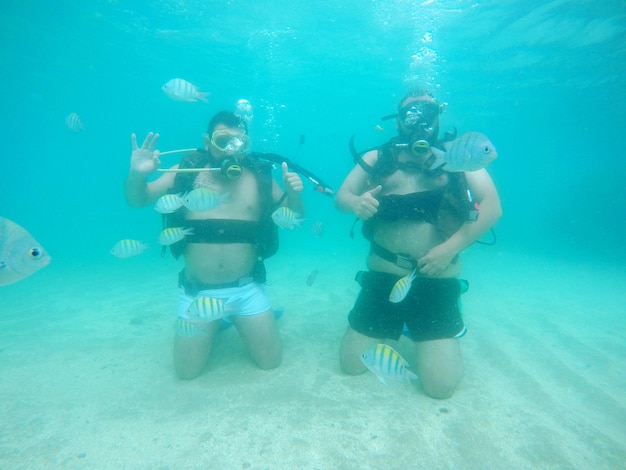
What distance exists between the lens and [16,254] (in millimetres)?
2068

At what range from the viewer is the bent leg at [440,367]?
3815 millimetres

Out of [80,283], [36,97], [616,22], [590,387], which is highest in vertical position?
[616,22]

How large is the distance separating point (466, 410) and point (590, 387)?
1895 millimetres

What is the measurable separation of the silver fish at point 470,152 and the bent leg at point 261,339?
10.4 feet

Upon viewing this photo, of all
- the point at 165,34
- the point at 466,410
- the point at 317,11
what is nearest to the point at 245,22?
the point at 317,11

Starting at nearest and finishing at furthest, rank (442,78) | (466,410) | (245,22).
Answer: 1. (466,410)
2. (245,22)
3. (442,78)

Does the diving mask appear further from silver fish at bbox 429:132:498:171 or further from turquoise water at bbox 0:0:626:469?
silver fish at bbox 429:132:498:171

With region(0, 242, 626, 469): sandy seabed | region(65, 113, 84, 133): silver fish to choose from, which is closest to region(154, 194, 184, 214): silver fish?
region(0, 242, 626, 469): sandy seabed

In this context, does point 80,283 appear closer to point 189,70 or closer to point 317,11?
point 317,11

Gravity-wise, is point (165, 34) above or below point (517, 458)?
above

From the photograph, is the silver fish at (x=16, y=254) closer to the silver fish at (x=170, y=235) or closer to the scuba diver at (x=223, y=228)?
the silver fish at (x=170, y=235)

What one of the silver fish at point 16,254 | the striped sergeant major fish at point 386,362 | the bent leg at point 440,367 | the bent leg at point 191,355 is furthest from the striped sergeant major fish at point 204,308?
the bent leg at point 440,367

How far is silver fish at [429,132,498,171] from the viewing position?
287cm

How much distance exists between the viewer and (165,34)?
2012cm
